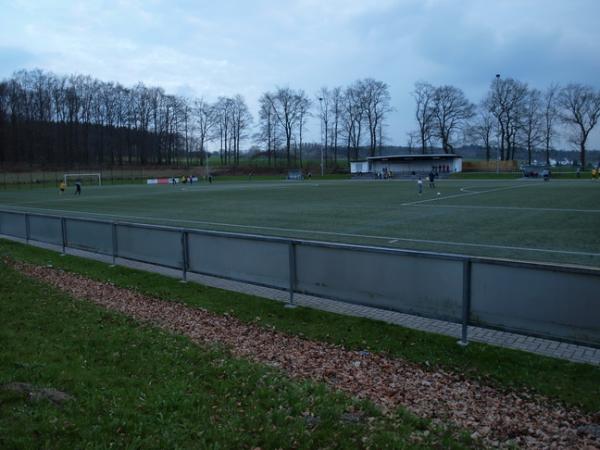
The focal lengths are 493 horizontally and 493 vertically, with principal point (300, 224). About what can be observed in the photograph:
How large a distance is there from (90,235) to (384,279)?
9721 millimetres

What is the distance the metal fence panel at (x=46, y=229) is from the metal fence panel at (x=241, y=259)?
23.1ft

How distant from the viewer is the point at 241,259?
945cm

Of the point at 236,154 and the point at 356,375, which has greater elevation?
the point at 236,154

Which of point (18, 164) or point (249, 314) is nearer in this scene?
point (249, 314)

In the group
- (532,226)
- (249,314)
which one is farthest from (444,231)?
(249,314)

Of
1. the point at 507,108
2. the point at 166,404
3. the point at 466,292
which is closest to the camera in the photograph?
the point at 166,404

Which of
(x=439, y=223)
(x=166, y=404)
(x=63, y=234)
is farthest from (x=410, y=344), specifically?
(x=439, y=223)

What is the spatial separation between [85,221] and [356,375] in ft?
36.2

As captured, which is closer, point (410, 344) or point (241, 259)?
point (410, 344)

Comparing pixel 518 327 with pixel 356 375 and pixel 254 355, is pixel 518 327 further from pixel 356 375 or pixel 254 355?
pixel 254 355

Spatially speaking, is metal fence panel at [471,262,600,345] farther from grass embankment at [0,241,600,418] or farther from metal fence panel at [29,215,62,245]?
metal fence panel at [29,215,62,245]

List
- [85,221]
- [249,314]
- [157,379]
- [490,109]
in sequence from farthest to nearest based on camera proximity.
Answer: [490,109]
[85,221]
[249,314]
[157,379]

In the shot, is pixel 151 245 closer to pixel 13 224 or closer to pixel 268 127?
pixel 13 224

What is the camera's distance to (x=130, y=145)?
11756 centimetres
